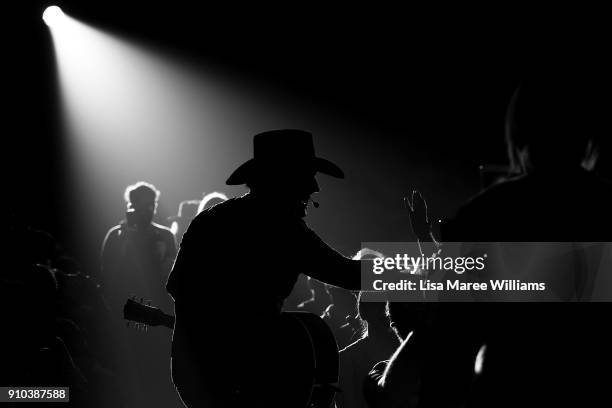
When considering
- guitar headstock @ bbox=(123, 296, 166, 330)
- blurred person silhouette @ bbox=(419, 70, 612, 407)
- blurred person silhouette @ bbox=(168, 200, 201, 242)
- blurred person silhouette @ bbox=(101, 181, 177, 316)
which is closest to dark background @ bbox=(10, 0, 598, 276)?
blurred person silhouette @ bbox=(168, 200, 201, 242)

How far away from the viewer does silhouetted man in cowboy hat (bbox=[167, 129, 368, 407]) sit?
2.90 m

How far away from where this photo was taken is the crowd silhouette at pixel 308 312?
1.61 m

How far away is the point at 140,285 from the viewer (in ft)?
21.9

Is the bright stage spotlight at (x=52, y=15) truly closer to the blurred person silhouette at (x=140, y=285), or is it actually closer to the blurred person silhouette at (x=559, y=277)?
the blurred person silhouette at (x=140, y=285)

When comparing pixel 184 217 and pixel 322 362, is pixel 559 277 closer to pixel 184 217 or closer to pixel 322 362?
pixel 322 362

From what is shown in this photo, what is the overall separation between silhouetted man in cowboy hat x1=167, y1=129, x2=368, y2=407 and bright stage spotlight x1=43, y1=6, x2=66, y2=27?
7.22m

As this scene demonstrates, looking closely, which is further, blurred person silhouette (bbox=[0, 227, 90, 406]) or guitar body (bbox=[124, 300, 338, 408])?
blurred person silhouette (bbox=[0, 227, 90, 406])

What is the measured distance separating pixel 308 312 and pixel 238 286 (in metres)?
0.43

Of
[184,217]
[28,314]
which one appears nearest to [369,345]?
[28,314]

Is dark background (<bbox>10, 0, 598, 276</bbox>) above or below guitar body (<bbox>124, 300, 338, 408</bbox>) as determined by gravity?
above

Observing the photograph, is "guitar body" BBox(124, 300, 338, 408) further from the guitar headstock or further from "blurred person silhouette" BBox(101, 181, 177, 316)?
"blurred person silhouette" BBox(101, 181, 177, 316)

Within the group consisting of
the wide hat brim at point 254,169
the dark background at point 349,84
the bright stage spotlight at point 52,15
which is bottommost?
the wide hat brim at point 254,169

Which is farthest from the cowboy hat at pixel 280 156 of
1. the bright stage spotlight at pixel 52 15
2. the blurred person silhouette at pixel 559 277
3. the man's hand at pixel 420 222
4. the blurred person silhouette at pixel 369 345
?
the bright stage spotlight at pixel 52 15

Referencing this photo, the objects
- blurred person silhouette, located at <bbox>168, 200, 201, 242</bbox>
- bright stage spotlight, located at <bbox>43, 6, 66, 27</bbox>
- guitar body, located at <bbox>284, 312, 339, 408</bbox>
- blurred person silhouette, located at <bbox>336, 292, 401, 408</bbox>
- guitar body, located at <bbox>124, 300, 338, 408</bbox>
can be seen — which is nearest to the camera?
guitar body, located at <bbox>124, 300, 338, 408</bbox>
